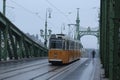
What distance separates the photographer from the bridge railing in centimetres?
4272

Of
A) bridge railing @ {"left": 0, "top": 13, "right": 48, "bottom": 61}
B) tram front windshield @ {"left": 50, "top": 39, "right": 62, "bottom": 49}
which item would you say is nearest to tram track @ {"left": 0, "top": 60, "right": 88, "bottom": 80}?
tram front windshield @ {"left": 50, "top": 39, "right": 62, "bottom": 49}

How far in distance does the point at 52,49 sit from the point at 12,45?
24.1 ft

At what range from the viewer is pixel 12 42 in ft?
152

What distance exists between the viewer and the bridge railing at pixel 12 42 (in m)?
42.7

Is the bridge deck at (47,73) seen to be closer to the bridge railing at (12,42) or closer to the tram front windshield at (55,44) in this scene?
the tram front windshield at (55,44)

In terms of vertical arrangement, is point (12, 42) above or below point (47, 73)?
above

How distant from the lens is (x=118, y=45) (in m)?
11.6

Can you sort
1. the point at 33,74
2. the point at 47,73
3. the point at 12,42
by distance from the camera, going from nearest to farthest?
the point at 33,74 < the point at 47,73 < the point at 12,42

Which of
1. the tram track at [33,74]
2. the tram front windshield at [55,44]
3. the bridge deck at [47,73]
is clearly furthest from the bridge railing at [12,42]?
the tram track at [33,74]

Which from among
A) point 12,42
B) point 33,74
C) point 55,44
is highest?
point 12,42

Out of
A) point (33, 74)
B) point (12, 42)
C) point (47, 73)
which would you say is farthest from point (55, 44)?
point (33, 74)

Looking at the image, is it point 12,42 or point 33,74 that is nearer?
point 33,74

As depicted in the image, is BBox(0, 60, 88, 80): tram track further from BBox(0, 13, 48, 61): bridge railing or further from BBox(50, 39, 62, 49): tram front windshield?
BBox(0, 13, 48, 61): bridge railing

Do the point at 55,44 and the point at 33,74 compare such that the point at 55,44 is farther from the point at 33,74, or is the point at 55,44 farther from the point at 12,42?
the point at 33,74
